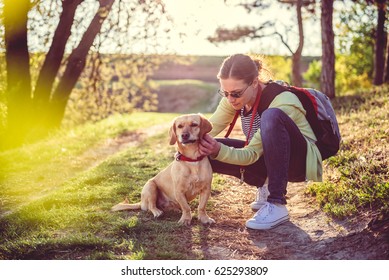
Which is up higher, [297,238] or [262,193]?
[262,193]

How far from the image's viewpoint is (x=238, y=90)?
4332 mm

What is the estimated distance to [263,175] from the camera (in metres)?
4.76

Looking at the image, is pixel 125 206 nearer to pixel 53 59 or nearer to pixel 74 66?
pixel 53 59

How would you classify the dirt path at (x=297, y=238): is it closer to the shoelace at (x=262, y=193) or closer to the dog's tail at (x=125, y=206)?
the shoelace at (x=262, y=193)

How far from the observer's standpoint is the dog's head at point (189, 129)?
14.0 ft

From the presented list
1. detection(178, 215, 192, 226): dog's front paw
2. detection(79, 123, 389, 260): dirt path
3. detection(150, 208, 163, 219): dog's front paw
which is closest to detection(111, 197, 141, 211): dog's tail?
detection(150, 208, 163, 219): dog's front paw

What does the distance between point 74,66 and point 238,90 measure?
25.3 ft

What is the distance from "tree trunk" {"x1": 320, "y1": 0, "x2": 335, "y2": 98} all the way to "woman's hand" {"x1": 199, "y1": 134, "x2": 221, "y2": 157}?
30.2 ft

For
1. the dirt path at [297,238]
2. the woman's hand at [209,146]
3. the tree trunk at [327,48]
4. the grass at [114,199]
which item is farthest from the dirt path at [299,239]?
the tree trunk at [327,48]

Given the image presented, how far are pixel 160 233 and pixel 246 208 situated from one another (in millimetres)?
1296

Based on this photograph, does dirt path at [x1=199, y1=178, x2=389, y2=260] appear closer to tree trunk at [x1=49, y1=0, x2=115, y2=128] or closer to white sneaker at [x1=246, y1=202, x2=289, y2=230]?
white sneaker at [x1=246, y1=202, x2=289, y2=230]

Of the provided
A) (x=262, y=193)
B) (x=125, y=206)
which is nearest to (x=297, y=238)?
(x=262, y=193)

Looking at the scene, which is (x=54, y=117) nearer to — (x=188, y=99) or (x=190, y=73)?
(x=188, y=99)

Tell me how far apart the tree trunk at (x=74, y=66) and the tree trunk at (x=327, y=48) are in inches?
237
